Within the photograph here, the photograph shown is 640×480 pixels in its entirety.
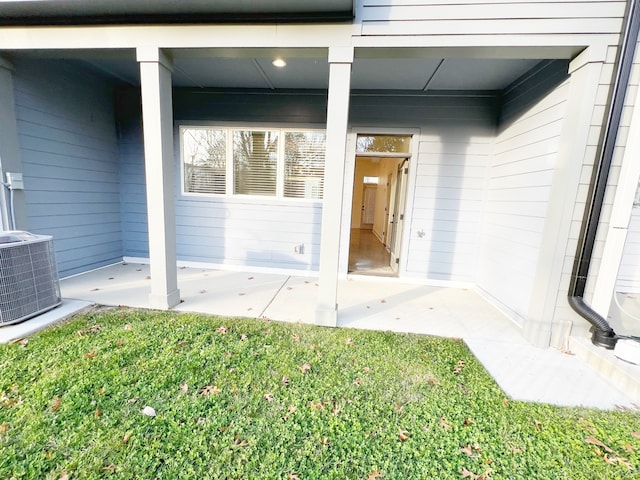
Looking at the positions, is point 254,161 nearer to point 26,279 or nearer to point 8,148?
point 8,148

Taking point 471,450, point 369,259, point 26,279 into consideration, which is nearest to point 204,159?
point 26,279

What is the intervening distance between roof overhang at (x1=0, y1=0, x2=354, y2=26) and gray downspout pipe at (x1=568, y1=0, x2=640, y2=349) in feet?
7.77

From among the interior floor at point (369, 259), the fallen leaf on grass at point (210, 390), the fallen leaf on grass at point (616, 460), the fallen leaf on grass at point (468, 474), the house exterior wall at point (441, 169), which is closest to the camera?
the fallen leaf on grass at point (468, 474)

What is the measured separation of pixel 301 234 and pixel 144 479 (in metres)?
3.77

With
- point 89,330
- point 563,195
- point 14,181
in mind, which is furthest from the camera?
point 14,181

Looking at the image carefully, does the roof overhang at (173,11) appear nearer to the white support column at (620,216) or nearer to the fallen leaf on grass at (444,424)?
the white support column at (620,216)

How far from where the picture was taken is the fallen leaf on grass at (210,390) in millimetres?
1971

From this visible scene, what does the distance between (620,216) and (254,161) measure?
4.68 meters

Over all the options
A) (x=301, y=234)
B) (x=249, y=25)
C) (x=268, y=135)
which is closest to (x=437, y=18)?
(x=249, y=25)

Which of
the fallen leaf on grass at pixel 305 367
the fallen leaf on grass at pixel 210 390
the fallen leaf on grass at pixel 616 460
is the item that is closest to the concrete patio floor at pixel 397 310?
the fallen leaf on grass at pixel 616 460

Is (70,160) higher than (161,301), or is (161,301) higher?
(70,160)

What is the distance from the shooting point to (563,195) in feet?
8.50

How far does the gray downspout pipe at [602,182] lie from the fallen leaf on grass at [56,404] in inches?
168

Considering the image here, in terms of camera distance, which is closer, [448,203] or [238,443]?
[238,443]
